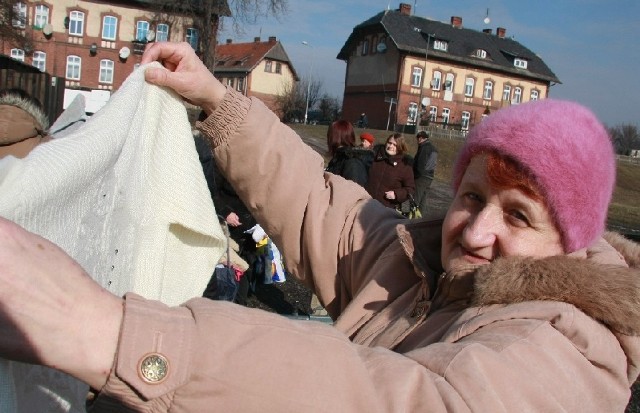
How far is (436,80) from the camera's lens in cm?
4928

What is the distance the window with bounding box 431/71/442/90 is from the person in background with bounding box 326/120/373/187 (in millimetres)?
43351

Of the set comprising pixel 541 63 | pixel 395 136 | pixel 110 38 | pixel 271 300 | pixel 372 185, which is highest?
pixel 541 63

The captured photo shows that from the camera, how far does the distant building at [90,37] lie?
40.0m

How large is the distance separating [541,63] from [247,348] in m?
58.7

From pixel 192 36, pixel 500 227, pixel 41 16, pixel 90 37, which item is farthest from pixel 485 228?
pixel 41 16

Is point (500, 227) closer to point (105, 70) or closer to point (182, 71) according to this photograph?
point (182, 71)

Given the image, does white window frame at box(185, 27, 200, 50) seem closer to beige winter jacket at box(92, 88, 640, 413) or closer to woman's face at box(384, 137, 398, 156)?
woman's face at box(384, 137, 398, 156)

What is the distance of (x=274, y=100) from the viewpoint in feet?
179

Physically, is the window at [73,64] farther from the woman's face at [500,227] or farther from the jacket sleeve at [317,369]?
the jacket sleeve at [317,369]

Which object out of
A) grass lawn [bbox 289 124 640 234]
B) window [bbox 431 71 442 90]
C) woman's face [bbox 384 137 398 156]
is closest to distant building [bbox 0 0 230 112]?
grass lawn [bbox 289 124 640 234]

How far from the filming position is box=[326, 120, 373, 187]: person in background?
7.14 metres

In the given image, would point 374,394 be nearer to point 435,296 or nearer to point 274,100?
point 435,296

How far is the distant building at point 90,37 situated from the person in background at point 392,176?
35045mm

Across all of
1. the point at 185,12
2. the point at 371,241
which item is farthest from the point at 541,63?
the point at 371,241
